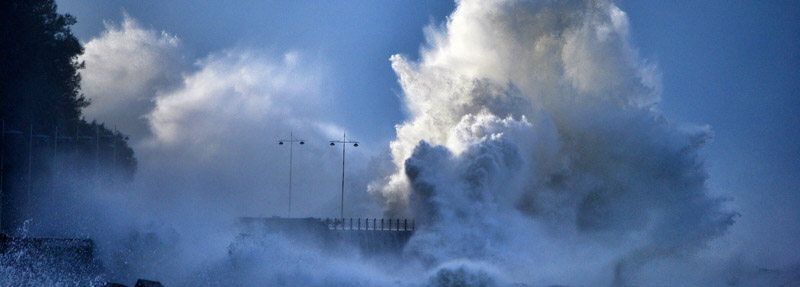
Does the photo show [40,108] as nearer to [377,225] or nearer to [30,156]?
[30,156]

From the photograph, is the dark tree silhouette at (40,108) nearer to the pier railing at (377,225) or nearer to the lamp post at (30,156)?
the lamp post at (30,156)

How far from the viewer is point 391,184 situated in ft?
215

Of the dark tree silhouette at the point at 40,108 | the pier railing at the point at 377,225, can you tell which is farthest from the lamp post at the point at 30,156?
the pier railing at the point at 377,225

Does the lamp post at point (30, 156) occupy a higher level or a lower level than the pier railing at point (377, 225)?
higher

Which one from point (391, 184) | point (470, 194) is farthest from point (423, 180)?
point (391, 184)

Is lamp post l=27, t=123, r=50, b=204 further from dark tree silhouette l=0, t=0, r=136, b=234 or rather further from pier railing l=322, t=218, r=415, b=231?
pier railing l=322, t=218, r=415, b=231

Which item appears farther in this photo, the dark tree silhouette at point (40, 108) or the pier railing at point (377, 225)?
the dark tree silhouette at point (40, 108)

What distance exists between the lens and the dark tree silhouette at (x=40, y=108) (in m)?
70.5

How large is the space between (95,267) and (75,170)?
26056mm

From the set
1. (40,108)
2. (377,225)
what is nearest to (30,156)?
(40,108)

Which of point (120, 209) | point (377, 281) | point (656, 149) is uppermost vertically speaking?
point (656, 149)

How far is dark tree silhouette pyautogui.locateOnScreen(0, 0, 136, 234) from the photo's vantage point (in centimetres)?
7050

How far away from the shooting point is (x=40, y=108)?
Answer: 72.9 metres

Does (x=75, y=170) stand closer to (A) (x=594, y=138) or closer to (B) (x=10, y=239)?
(B) (x=10, y=239)
